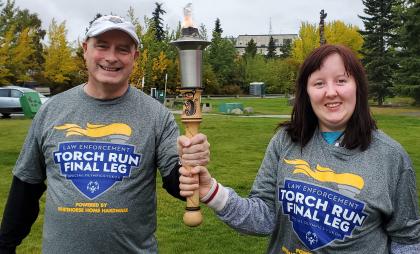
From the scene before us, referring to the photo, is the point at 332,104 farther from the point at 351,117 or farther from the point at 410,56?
the point at 410,56

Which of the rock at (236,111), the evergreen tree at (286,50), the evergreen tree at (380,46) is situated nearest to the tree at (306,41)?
the evergreen tree at (380,46)

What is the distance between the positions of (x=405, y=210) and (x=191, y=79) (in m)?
1.15

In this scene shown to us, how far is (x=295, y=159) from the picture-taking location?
2439mm

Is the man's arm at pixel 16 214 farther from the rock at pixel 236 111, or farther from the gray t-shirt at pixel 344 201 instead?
the rock at pixel 236 111

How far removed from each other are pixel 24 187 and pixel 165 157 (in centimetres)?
85

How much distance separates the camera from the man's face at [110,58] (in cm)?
266

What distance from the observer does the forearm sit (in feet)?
7.73

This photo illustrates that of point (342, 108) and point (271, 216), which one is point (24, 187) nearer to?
point (271, 216)

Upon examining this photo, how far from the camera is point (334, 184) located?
2.29 metres

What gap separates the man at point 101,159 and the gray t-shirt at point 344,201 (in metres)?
0.54

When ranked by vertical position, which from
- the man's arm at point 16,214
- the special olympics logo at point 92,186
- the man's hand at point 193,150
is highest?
the man's hand at point 193,150

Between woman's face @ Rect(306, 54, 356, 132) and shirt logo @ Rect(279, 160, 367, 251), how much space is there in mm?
260

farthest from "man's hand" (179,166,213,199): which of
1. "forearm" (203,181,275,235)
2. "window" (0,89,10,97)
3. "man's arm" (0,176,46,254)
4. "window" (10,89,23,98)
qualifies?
"window" (0,89,10,97)

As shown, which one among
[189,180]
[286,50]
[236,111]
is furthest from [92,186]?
[286,50]
